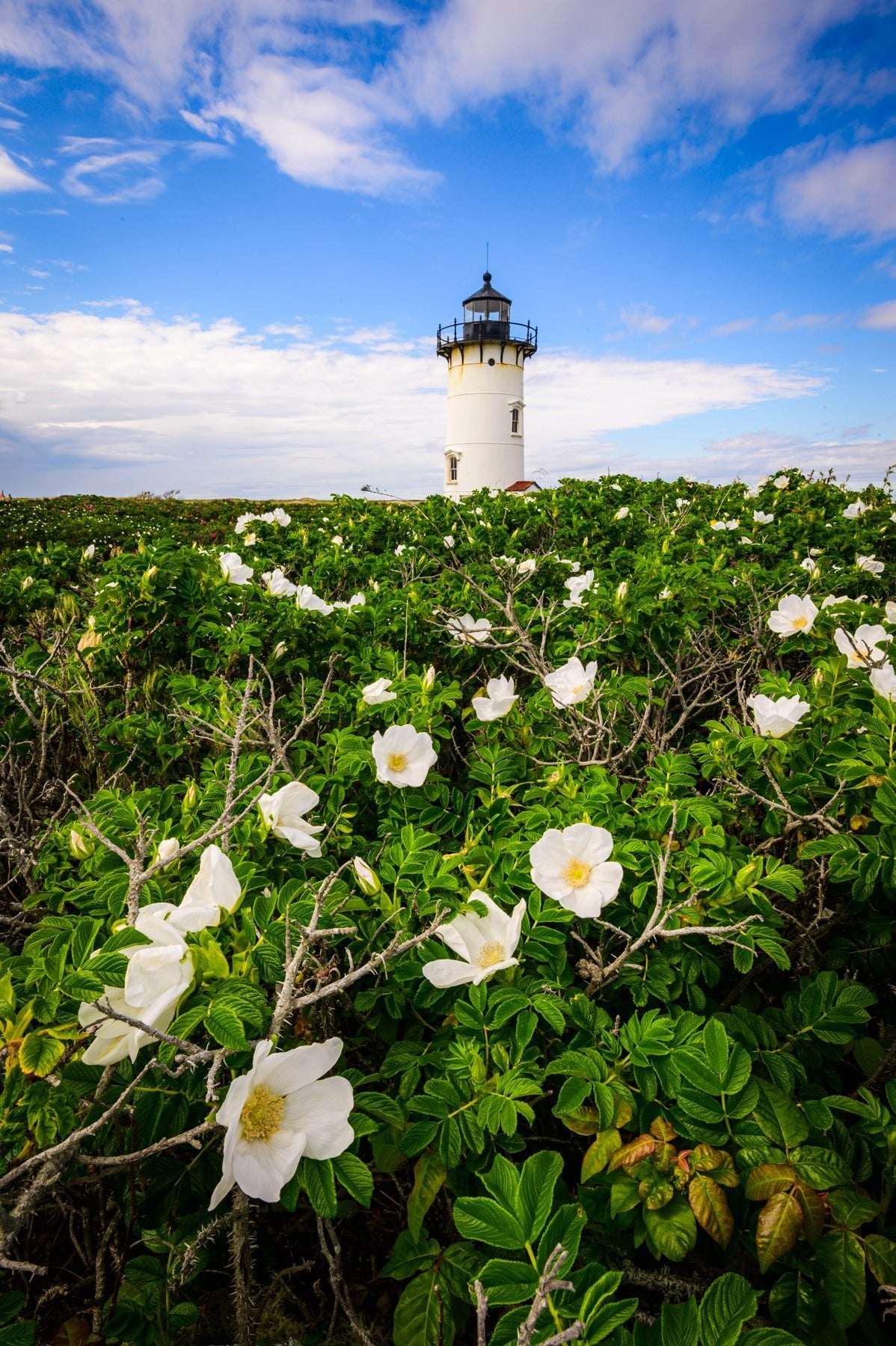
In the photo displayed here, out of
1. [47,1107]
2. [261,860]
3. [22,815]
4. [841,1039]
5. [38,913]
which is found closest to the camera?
[47,1107]

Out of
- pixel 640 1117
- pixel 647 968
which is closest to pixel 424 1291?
pixel 640 1117

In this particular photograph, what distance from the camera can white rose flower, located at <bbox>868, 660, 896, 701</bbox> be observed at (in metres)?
1.88

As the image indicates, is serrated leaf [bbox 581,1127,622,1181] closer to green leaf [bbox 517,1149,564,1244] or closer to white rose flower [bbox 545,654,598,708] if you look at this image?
green leaf [bbox 517,1149,564,1244]

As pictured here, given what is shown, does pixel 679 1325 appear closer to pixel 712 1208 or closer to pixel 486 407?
pixel 712 1208

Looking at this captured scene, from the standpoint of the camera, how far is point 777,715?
6.33 ft

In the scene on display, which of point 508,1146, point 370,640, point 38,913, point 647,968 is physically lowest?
point 38,913

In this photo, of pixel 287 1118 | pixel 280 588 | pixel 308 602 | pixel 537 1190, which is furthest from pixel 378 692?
pixel 537 1190

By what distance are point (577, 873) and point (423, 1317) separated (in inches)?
30.2

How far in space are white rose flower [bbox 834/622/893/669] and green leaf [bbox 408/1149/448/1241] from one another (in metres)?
1.77

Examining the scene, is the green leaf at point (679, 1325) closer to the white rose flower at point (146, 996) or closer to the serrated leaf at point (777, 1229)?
the serrated leaf at point (777, 1229)

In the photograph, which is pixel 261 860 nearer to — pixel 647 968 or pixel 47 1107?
pixel 47 1107

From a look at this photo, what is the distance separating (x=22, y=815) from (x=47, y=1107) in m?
1.87

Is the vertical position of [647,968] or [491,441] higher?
[491,441]

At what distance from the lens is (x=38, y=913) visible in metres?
2.22
